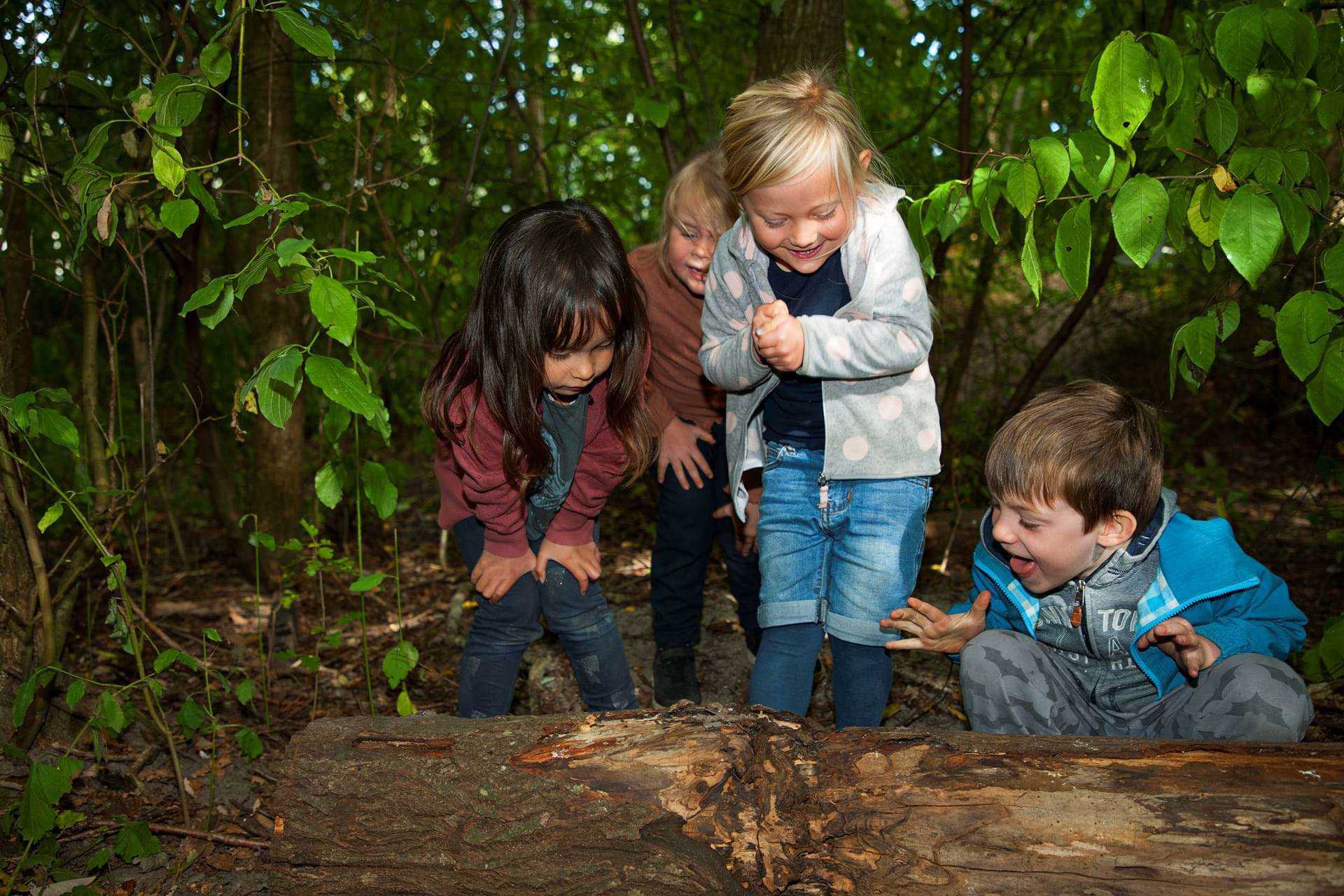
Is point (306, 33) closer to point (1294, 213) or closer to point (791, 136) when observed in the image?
point (791, 136)

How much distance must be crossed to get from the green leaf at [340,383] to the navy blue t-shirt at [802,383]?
1.01m

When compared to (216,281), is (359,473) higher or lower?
lower

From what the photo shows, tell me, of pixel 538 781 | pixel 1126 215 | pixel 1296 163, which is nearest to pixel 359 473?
pixel 538 781

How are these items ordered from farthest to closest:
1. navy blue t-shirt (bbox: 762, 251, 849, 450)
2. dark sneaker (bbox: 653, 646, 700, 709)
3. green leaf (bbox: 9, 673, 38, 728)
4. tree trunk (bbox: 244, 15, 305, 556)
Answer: tree trunk (bbox: 244, 15, 305, 556)
dark sneaker (bbox: 653, 646, 700, 709)
navy blue t-shirt (bbox: 762, 251, 849, 450)
green leaf (bbox: 9, 673, 38, 728)

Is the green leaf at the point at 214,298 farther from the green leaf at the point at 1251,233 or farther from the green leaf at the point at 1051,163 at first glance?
the green leaf at the point at 1251,233

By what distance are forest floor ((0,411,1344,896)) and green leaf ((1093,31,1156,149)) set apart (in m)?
1.69

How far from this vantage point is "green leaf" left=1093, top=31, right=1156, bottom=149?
170cm

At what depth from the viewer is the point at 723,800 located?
5.73 feet

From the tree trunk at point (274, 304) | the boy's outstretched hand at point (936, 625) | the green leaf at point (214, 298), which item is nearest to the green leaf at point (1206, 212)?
the boy's outstretched hand at point (936, 625)

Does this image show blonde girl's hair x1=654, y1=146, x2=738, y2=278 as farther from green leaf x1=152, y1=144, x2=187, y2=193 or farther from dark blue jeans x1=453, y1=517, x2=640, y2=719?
green leaf x1=152, y1=144, x2=187, y2=193

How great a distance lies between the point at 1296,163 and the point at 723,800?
1613 millimetres

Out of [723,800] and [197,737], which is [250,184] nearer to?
[197,737]

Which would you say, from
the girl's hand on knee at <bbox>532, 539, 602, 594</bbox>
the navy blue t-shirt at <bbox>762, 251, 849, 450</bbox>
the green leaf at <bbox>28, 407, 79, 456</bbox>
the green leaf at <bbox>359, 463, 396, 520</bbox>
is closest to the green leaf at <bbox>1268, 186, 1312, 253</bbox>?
the navy blue t-shirt at <bbox>762, 251, 849, 450</bbox>

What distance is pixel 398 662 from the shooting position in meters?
2.54
